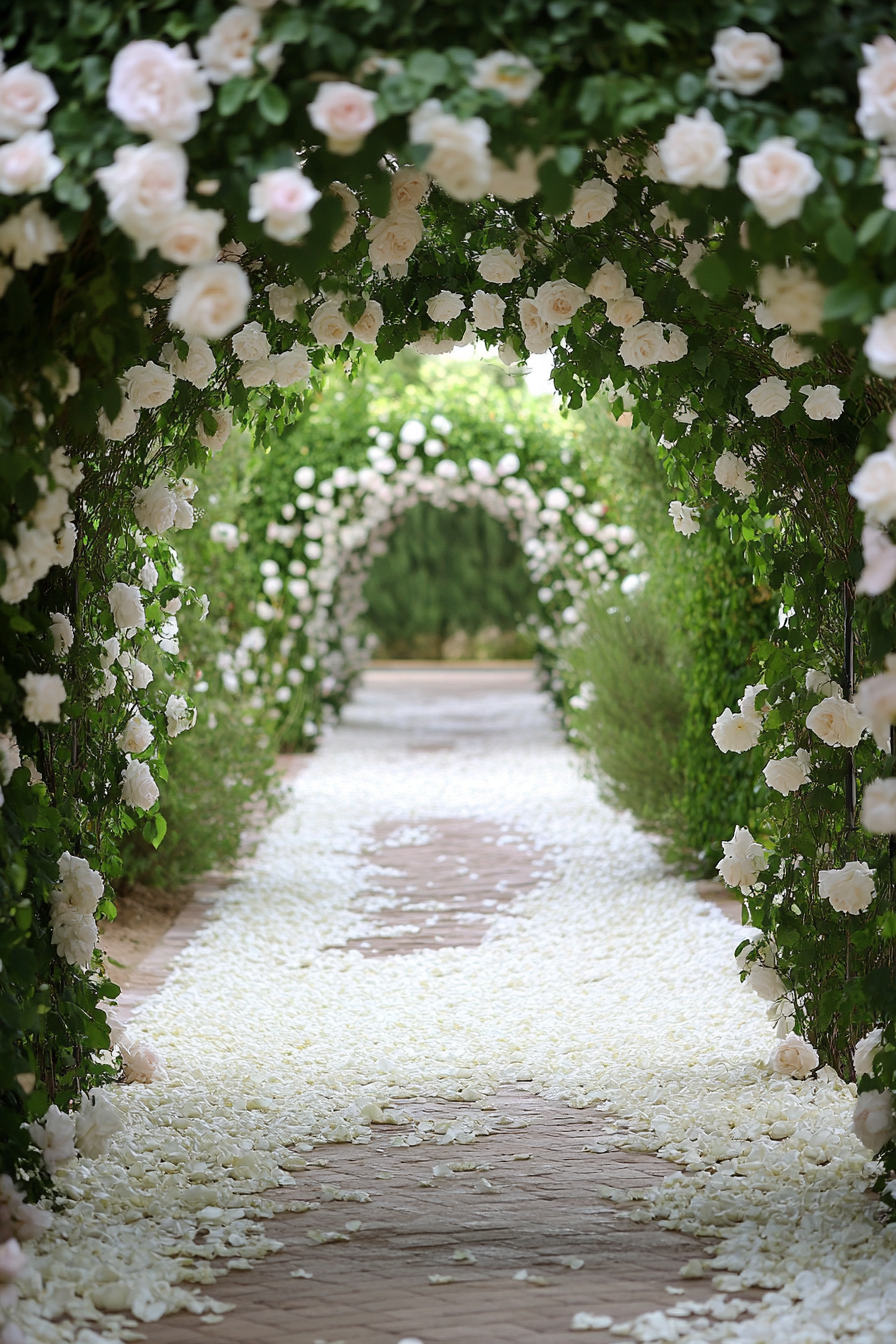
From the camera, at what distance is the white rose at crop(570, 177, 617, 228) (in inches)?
118

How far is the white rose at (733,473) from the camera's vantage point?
3.57m

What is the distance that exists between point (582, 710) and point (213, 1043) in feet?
12.1

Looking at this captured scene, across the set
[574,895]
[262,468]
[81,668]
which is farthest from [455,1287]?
[262,468]

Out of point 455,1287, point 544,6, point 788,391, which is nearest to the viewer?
point 544,6

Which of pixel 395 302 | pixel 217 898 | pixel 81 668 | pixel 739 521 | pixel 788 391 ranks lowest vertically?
pixel 217 898

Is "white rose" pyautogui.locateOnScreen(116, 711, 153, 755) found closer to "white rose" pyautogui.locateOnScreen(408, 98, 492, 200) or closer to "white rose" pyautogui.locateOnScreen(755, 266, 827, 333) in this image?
"white rose" pyautogui.locateOnScreen(408, 98, 492, 200)

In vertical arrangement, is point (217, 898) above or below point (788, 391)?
below

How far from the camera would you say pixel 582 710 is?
764 centimetres

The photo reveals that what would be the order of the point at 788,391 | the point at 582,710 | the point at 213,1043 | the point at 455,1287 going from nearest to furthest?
the point at 455,1287 < the point at 788,391 < the point at 213,1043 < the point at 582,710

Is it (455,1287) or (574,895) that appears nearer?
(455,1287)

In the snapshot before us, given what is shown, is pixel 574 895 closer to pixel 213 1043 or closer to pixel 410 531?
pixel 213 1043

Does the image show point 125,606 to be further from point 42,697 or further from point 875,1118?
point 875,1118

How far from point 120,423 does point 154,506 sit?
0.49 metres

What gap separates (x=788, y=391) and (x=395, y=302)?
109cm
